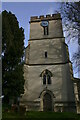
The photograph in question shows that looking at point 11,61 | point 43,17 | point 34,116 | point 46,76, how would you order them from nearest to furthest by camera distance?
point 34,116
point 11,61
point 46,76
point 43,17

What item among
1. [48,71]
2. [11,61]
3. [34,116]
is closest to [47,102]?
[48,71]

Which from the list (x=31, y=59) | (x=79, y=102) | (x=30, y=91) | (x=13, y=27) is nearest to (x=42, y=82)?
(x=30, y=91)

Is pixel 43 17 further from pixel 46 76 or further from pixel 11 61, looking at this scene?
pixel 11 61

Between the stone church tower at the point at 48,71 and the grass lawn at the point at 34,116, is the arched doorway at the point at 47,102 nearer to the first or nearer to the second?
the stone church tower at the point at 48,71

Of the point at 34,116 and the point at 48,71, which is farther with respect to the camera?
the point at 48,71

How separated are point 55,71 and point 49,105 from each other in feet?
16.1

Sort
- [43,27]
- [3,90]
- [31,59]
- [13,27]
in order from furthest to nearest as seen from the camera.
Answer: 1. [43,27]
2. [31,59]
3. [13,27]
4. [3,90]

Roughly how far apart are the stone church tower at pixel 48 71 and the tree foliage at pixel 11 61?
4600 mm

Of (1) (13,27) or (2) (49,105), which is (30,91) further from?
(1) (13,27)

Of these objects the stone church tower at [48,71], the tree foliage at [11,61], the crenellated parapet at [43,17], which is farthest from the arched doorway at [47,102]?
the crenellated parapet at [43,17]

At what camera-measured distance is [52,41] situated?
25.9 m

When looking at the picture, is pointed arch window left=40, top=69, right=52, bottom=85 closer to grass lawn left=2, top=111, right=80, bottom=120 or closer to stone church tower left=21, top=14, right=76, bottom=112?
stone church tower left=21, top=14, right=76, bottom=112

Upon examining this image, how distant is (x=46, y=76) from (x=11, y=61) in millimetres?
7154

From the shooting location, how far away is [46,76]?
77.8ft
